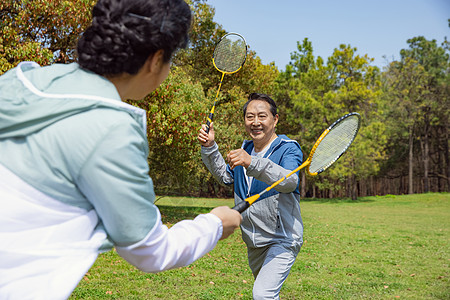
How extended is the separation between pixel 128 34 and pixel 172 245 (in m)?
0.73

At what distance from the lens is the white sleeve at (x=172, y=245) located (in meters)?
1.39

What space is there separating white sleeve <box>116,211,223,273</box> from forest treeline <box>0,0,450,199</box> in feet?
29.7

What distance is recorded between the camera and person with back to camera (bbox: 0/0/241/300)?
124 centimetres

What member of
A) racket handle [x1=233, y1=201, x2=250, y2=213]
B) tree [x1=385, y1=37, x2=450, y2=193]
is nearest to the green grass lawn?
racket handle [x1=233, y1=201, x2=250, y2=213]

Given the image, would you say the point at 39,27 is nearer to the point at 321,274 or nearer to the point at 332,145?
the point at 321,274

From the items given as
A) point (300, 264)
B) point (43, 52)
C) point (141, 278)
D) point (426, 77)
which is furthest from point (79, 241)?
point (426, 77)

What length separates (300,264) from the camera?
869cm

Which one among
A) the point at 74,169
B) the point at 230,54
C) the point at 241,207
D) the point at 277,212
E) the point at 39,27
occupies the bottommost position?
the point at 277,212

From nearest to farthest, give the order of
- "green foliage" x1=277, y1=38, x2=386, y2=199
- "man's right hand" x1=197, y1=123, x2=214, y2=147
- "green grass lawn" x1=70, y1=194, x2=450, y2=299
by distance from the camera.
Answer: "man's right hand" x1=197, y1=123, x2=214, y2=147, "green grass lawn" x1=70, y1=194, x2=450, y2=299, "green foliage" x1=277, y1=38, x2=386, y2=199

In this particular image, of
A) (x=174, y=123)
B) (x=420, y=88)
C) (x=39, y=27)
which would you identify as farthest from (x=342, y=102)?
(x=39, y=27)

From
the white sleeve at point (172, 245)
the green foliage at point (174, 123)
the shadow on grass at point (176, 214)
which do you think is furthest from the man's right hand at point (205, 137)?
the shadow on grass at point (176, 214)

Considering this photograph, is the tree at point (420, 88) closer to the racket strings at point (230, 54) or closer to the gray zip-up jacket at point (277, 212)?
the racket strings at point (230, 54)

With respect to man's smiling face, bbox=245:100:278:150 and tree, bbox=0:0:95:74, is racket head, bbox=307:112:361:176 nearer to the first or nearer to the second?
man's smiling face, bbox=245:100:278:150

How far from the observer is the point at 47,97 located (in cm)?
127
